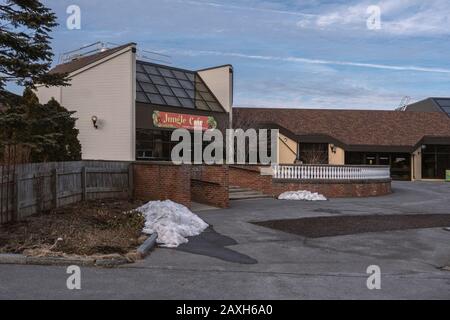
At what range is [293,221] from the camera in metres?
15.1

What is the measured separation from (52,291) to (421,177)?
40671 millimetres

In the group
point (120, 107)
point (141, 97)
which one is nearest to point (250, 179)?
point (120, 107)

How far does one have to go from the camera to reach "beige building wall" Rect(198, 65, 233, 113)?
35594 millimetres

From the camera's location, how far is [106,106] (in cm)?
2844

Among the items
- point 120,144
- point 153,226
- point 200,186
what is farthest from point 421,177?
point 153,226

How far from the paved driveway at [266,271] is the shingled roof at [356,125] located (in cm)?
2611

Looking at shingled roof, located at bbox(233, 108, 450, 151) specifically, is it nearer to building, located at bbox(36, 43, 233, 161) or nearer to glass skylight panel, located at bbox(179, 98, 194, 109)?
glass skylight panel, located at bbox(179, 98, 194, 109)

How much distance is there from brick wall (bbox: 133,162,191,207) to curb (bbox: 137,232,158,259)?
6.27 metres

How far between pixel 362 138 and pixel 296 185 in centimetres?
1979

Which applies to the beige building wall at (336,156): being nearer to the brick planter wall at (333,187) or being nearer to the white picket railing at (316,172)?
the brick planter wall at (333,187)

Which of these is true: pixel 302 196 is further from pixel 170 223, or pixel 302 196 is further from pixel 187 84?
pixel 187 84

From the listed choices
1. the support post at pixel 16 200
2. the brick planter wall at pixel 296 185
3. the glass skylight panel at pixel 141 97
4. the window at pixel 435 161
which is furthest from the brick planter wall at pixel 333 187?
the window at pixel 435 161

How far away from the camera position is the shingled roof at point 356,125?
40750 millimetres

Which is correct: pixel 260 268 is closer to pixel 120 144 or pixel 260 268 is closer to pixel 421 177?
pixel 120 144
